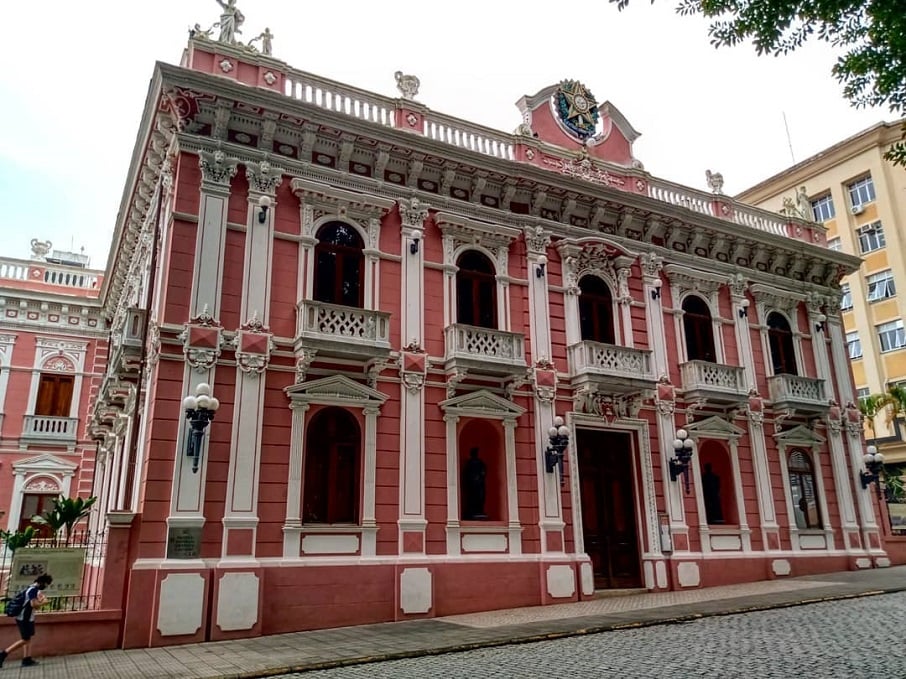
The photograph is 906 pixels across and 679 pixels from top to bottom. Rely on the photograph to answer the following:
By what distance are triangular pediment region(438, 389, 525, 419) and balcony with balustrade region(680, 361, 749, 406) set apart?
16.6 ft

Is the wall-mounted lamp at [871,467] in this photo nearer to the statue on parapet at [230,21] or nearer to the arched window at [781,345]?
the arched window at [781,345]

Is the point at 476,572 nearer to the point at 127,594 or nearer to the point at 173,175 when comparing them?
the point at 127,594

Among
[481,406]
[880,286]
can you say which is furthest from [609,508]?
[880,286]

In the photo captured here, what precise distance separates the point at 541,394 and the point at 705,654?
25.6 ft

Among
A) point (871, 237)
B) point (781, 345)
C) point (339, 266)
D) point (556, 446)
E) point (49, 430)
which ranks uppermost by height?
point (871, 237)

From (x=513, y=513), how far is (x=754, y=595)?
5.08 m

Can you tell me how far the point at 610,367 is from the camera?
54.1ft

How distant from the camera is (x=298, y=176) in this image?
1462 centimetres

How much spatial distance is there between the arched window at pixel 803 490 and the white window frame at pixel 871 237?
18204mm

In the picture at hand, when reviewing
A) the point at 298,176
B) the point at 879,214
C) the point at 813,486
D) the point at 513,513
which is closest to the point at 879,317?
the point at 879,214

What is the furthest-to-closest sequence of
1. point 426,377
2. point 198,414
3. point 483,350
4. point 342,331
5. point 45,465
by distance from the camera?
point 45,465 → point 483,350 → point 426,377 → point 342,331 → point 198,414

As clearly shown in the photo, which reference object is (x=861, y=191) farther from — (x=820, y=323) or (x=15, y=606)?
(x=15, y=606)

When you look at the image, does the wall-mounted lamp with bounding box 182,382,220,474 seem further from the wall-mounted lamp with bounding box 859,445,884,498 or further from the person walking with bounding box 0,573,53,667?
the wall-mounted lamp with bounding box 859,445,884,498

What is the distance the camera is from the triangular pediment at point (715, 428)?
1775 cm
